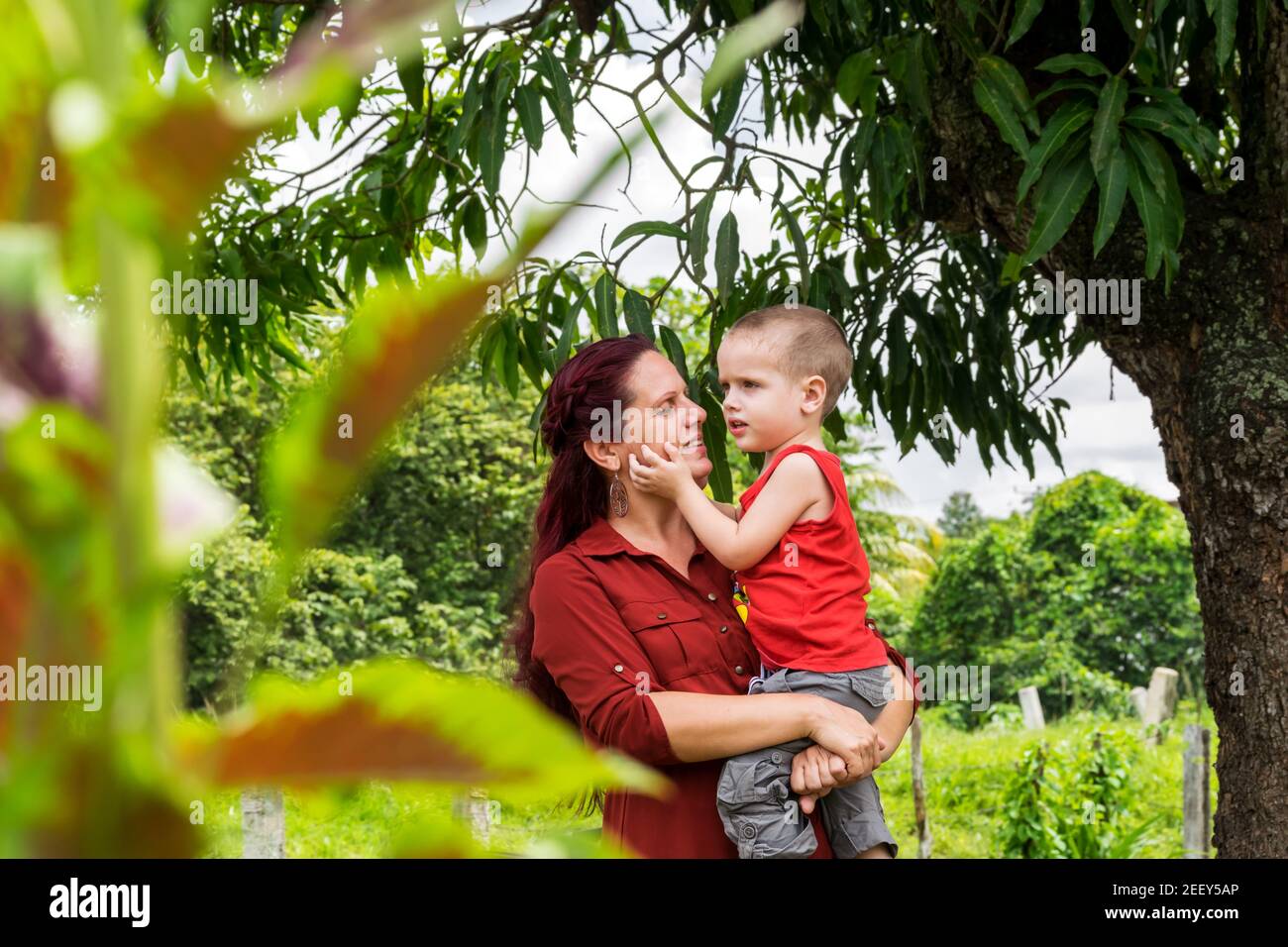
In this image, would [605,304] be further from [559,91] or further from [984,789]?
[984,789]

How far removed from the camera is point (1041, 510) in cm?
1099

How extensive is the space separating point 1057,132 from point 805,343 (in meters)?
0.54

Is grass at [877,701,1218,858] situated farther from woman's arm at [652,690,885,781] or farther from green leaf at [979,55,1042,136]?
woman's arm at [652,690,885,781]

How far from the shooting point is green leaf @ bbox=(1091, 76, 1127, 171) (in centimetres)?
169

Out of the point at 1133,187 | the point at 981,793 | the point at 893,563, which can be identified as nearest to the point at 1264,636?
the point at 1133,187

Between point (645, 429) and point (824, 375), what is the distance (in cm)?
30

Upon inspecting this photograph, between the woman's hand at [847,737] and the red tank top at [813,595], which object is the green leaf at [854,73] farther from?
the woman's hand at [847,737]

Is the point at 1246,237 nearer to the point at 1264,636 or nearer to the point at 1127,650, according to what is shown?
the point at 1264,636

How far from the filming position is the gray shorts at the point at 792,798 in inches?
53.7

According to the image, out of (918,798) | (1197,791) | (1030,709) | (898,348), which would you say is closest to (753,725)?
(898,348)

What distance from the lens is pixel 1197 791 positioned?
4.79m

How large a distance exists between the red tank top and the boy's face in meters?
0.05

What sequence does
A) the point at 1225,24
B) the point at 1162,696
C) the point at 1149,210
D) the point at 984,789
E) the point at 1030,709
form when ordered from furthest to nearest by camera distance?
the point at 1030,709, the point at 1162,696, the point at 984,789, the point at 1149,210, the point at 1225,24
